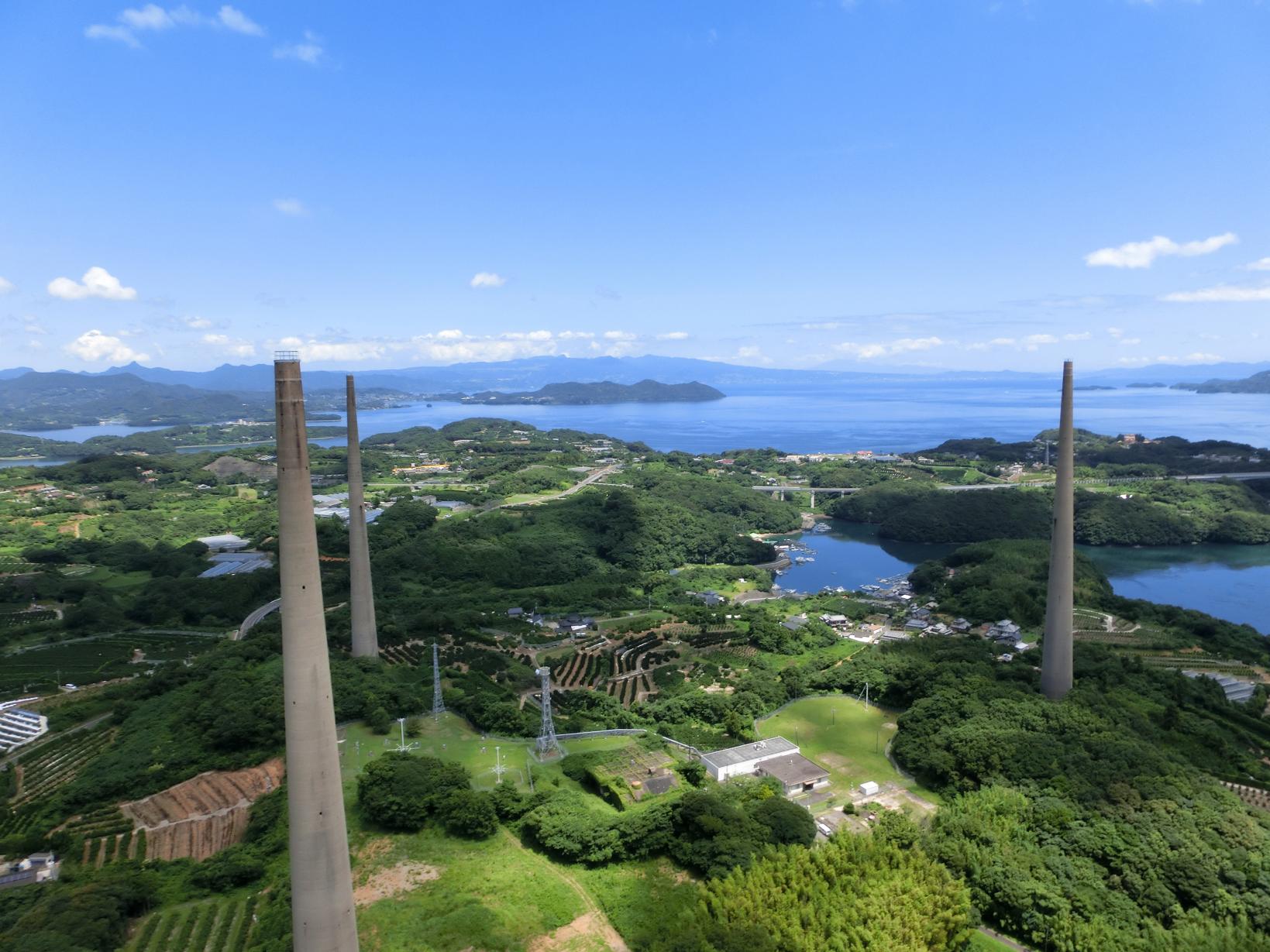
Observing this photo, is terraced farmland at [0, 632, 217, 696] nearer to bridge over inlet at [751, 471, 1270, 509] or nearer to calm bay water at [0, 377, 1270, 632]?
calm bay water at [0, 377, 1270, 632]

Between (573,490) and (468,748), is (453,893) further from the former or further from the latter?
(573,490)

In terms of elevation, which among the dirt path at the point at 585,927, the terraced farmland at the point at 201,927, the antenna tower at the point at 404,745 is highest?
the terraced farmland at the point at 201,927

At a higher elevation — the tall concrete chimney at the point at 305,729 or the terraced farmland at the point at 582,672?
the tall concrete chimney at the point at 305,729

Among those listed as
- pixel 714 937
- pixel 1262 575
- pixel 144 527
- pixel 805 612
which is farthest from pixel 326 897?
pixel 1262 575

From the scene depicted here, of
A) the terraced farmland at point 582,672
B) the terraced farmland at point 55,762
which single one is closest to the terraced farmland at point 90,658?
the terraced farmland at point 55,762

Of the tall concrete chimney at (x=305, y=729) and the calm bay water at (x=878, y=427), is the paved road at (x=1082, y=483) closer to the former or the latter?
the calm bay water at (x=878, y=427)

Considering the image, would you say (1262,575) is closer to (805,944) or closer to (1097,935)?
(1097,935)

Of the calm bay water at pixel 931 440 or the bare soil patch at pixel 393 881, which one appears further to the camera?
the calm bay water at pixel 931 440

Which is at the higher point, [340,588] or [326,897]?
[326,897]
